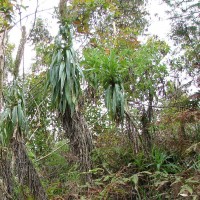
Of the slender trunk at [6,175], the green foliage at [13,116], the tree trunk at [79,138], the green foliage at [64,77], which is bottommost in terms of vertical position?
the slender trunk at [6,175]

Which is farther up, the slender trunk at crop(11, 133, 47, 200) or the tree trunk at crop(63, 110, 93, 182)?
the tree trunk at crop(63, 110, 93, 182)

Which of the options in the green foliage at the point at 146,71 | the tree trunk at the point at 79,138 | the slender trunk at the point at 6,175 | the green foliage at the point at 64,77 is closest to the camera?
the slender trunk at the point at 6,175

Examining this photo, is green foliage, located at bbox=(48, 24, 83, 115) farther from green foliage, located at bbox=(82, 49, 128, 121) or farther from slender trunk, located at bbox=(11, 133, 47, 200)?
slender trunk, located at bbox=(11, 133, 47, 200)

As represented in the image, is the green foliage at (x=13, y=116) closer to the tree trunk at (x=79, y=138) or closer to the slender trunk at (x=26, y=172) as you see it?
the slender trunk at (x=26, y=172)

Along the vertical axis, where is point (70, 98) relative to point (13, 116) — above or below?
above

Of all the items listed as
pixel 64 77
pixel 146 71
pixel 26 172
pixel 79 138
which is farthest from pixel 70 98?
pixel 146 71

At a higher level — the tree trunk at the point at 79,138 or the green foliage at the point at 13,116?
the green foliage at the point at 13,116

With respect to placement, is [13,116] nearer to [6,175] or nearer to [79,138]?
[6,175]

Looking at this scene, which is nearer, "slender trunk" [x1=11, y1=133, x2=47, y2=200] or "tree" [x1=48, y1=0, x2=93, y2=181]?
"slender trunk" [x1=11, y1=133, x2=47, y2=200]

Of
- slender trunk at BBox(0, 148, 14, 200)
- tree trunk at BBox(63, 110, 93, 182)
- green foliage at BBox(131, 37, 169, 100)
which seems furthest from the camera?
green foliage at BBox(131, 37, 169, 100)

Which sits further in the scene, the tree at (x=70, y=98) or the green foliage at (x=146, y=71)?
the green foliage at (x=146, y=71)

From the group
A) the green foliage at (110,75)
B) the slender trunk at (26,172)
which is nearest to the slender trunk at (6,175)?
the slender trunk at (26,172)

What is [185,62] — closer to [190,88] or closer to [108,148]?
[190,88]

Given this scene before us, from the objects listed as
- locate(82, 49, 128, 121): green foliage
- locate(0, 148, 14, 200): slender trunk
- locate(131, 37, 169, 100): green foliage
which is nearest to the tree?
locate(82, 49, 128, 121): green foliage
